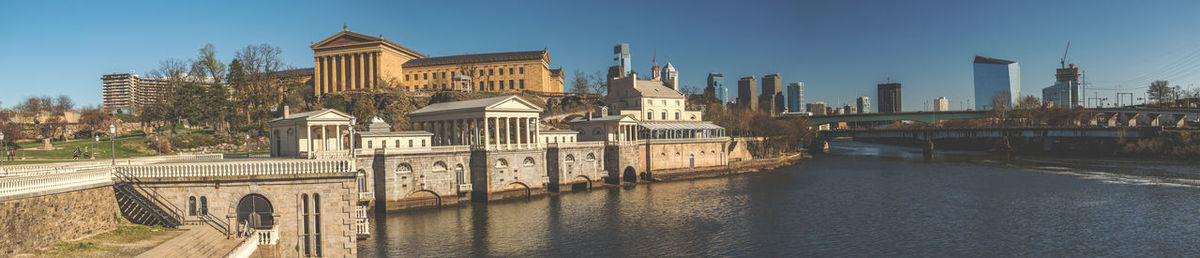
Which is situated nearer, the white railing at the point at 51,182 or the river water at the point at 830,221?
the white railing at the point at 51,182

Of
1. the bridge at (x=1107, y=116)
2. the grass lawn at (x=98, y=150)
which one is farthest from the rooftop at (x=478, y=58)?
the bridge at (x=1107, y=116)

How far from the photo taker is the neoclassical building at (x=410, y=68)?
349 feet

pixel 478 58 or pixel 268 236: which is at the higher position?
pixel 478 58

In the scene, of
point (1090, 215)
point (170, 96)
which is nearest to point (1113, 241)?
point (1090, 215)

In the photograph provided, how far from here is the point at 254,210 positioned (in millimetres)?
29406

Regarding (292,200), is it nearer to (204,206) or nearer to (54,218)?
(204,206)

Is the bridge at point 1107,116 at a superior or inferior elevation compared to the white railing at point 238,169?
superior

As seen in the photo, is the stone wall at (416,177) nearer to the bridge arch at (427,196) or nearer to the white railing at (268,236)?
the bridge arch at (427,196)

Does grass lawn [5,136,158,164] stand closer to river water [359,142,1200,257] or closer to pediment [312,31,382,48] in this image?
river water [359,142,1200,257]

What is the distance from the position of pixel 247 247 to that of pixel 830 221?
37709mm

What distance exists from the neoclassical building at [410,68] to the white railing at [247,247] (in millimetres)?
77863

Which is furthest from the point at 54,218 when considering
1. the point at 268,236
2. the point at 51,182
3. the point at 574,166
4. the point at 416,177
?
the point at 574,166

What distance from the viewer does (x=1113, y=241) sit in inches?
1464

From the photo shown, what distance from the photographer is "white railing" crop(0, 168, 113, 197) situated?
21.4 metres
